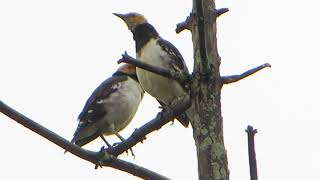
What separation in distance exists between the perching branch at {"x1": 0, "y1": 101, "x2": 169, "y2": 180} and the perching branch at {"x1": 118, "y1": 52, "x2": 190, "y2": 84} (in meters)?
0.37

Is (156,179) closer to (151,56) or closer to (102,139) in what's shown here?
(151,56)

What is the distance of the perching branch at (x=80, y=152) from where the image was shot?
Result: 2408mm

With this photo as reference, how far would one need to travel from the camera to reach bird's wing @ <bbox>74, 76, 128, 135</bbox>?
7.28 meters

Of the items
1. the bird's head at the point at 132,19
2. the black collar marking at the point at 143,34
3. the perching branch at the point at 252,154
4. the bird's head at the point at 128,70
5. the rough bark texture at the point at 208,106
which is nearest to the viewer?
the perching branch at the point at 252,154

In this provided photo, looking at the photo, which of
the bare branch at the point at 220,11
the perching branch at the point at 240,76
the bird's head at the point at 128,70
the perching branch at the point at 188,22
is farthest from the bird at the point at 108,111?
the perching branch at the point at 240,76

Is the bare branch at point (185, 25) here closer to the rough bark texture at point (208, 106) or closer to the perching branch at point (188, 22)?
the perching branch at point (188, 22)

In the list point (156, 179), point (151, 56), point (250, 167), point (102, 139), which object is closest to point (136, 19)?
point (151, 56)

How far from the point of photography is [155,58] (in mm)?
5957

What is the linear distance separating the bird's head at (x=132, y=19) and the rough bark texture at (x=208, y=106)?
160 inches

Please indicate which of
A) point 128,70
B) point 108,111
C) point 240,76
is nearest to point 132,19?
point 108,111

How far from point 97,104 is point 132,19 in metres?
1.11

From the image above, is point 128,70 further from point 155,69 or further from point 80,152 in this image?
point 155,69

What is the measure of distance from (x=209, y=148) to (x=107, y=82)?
5290mm

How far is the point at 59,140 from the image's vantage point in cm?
262
